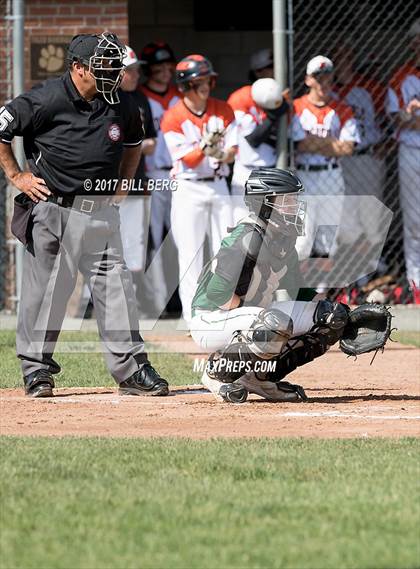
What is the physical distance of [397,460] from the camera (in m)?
5.58

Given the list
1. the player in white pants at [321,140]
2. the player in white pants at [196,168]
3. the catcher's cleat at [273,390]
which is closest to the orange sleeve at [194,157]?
the player in white pants at [196,168]

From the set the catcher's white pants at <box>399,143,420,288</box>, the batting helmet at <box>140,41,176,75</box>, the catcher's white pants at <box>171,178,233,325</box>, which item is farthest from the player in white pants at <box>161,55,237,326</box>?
the catcher's white pants at <box>399,143,420,288</box>

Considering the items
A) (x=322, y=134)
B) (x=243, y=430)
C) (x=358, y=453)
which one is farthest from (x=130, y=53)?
(x=358, y=453)

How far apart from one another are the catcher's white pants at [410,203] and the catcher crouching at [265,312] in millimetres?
4452

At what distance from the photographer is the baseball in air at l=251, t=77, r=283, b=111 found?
10.6m

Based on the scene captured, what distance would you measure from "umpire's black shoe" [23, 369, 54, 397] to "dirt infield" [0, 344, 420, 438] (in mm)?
79

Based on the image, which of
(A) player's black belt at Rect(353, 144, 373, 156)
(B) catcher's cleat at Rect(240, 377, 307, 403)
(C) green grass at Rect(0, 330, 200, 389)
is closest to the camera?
(B) catcher's cleat at Rect(240, 377, 307, 403)

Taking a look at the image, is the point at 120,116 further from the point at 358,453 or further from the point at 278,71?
the point at 278,71

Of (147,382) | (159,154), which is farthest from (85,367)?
(159,154)

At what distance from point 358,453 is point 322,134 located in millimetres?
5970

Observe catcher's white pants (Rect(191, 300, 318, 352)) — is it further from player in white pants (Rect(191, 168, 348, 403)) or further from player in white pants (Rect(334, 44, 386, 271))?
player in white pants (Rect(334, 44, 386, 271))

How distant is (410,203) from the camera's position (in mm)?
11875

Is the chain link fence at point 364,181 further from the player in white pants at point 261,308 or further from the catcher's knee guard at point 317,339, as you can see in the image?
the catcher's knee guard at point 317,339

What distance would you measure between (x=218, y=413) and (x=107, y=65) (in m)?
2.08
